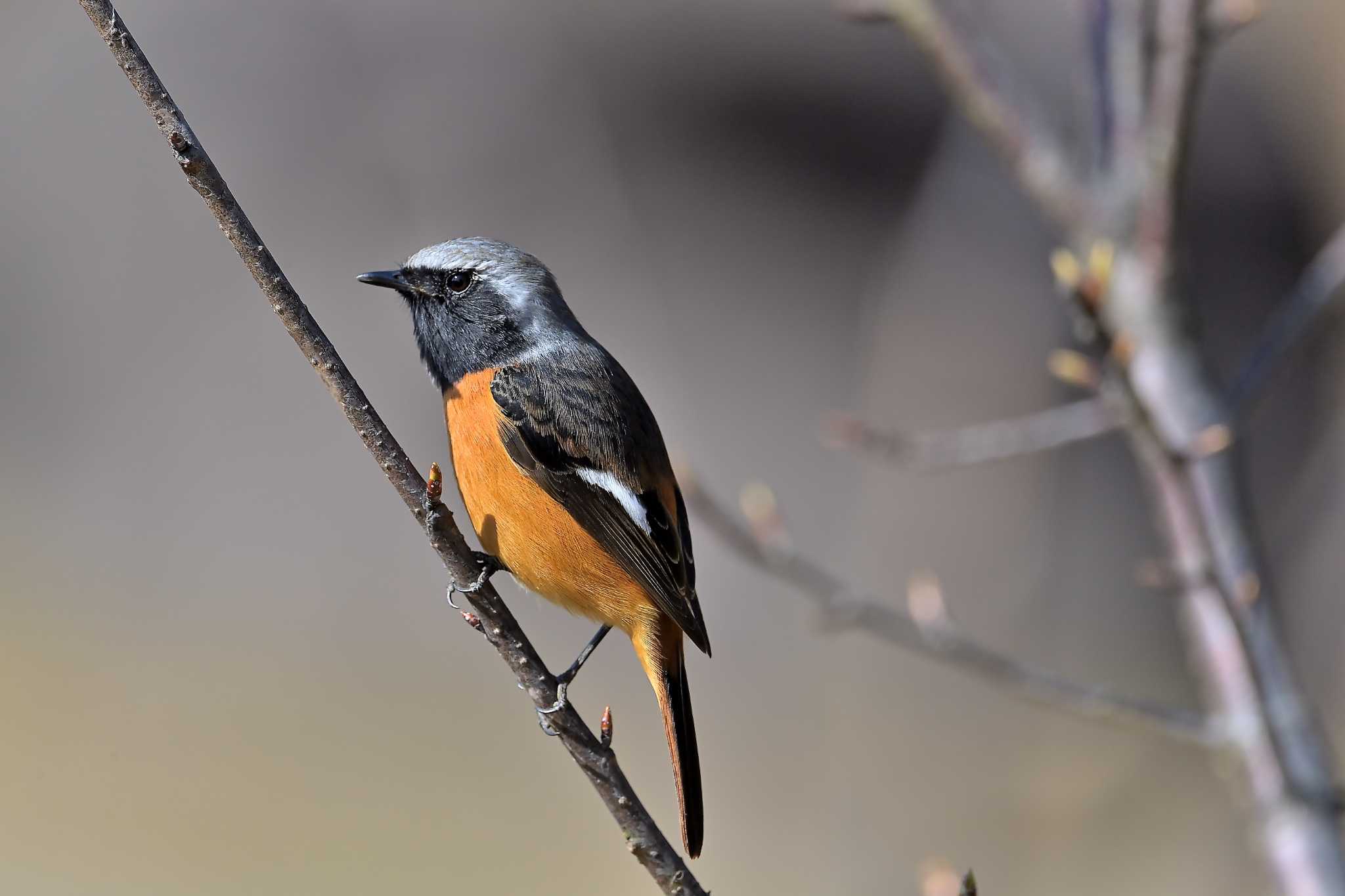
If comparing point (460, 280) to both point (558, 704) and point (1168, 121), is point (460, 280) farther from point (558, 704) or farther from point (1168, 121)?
point (1168, 121)

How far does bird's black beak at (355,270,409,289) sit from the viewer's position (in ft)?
11.3

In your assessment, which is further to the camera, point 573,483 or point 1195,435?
point 573,483

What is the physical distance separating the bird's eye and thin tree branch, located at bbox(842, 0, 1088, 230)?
126cm

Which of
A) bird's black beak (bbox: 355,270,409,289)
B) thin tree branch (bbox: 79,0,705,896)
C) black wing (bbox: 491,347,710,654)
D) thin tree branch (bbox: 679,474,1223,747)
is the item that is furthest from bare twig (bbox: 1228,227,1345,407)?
bird's black beak (bbox: 355,270,409,289)

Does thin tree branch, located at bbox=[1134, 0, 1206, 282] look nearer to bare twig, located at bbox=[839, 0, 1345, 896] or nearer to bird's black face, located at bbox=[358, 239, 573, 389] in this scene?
bare twig, located at bbox=[839, 0, 1345, 896]

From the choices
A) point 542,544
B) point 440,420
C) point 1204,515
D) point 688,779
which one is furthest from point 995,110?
point 440,420

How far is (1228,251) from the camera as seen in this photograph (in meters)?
9.02

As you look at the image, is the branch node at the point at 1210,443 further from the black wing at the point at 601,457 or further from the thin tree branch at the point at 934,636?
the black wing at the point at 601,457

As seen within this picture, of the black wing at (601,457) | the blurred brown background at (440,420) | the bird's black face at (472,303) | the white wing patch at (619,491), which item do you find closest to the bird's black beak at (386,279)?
the bird's black face at (472,303)

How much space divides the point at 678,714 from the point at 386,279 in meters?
1.46

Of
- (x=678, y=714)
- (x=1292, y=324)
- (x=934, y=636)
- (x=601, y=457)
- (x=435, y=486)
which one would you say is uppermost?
(x=435, y=486)

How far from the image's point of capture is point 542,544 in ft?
10.5

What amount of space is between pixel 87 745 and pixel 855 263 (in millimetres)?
6152

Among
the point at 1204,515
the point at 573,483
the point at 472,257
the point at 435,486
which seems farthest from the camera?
the point at 472,257
